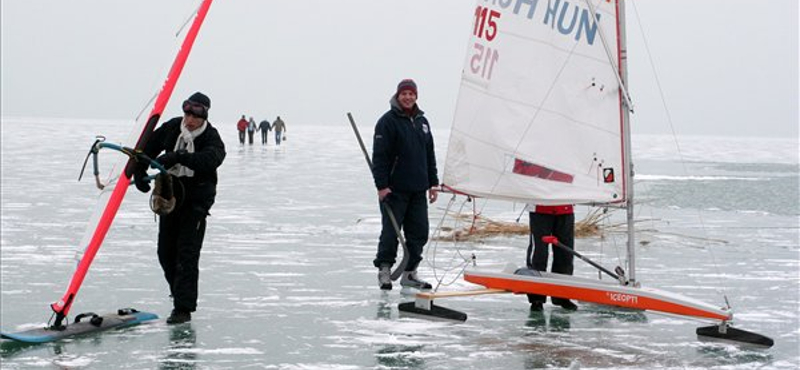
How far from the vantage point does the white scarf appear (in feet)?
23.4

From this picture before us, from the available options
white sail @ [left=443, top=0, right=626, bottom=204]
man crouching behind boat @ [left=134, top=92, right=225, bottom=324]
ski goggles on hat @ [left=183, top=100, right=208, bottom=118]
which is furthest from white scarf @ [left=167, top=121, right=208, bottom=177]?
Result: white sail @ [left=443, top=0, right=626, bottom=204]

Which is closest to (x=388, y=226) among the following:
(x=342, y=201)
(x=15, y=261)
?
(x=15, y=261)

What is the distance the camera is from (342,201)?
19078 mm

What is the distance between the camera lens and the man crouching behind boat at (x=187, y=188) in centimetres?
711

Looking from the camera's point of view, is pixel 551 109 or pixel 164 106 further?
pixel 551 109

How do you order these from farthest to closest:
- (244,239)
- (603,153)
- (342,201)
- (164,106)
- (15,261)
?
(342,201) → (244,239) → (15,261) → (603,153) → (164,106)

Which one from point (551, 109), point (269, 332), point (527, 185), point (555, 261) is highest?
point (551, 109)

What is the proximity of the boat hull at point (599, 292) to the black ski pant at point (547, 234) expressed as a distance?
0.23 metres

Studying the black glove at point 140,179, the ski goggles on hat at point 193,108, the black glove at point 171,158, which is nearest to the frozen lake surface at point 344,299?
the black glove at point 140,179

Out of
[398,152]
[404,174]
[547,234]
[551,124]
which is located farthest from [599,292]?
[398,152]

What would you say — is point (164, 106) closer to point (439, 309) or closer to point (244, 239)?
point (439, 309)

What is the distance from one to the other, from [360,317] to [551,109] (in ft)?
6.17

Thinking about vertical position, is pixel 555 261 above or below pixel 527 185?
below

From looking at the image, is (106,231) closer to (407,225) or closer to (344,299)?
(344,299)
